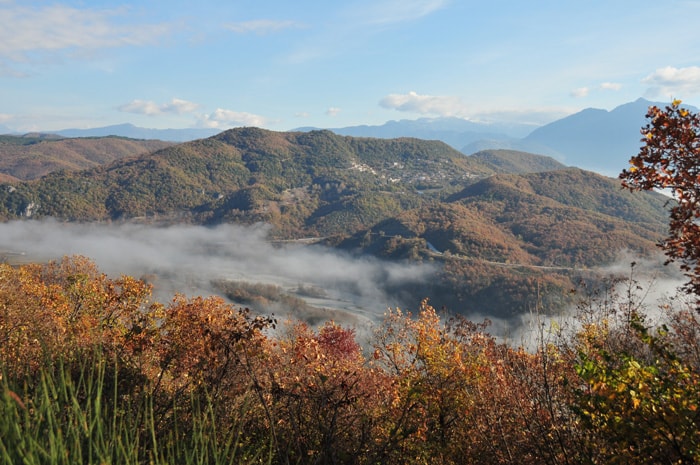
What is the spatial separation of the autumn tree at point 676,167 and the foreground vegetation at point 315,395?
159 centimetres

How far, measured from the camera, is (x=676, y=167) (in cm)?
688

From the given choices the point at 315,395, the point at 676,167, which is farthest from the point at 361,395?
the point at 676,167

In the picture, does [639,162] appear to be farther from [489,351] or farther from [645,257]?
[645,257]

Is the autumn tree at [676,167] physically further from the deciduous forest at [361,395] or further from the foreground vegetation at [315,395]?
the foreground vegetation at [315,395]

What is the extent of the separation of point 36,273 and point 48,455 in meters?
54.3

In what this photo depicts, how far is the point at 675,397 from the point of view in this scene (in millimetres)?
5137

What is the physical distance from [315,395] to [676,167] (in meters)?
7.60

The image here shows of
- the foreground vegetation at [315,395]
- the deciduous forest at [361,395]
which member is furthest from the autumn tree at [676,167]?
the foreground vegetation at [315,395]

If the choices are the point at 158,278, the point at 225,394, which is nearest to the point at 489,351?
Result: the point at 225,394

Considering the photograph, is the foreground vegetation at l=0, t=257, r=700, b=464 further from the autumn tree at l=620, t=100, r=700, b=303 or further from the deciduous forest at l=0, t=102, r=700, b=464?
the autumn tree at l=620, t=100, r=700, b=303

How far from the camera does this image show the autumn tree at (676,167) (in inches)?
263

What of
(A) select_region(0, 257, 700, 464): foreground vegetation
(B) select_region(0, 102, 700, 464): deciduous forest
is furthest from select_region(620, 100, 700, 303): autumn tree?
(A) select_region(0, 257, 700, 464): foreground vegetation

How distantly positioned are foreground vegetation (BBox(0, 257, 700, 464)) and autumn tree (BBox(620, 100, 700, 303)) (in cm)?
159

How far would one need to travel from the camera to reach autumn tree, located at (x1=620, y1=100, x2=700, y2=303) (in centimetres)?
668
